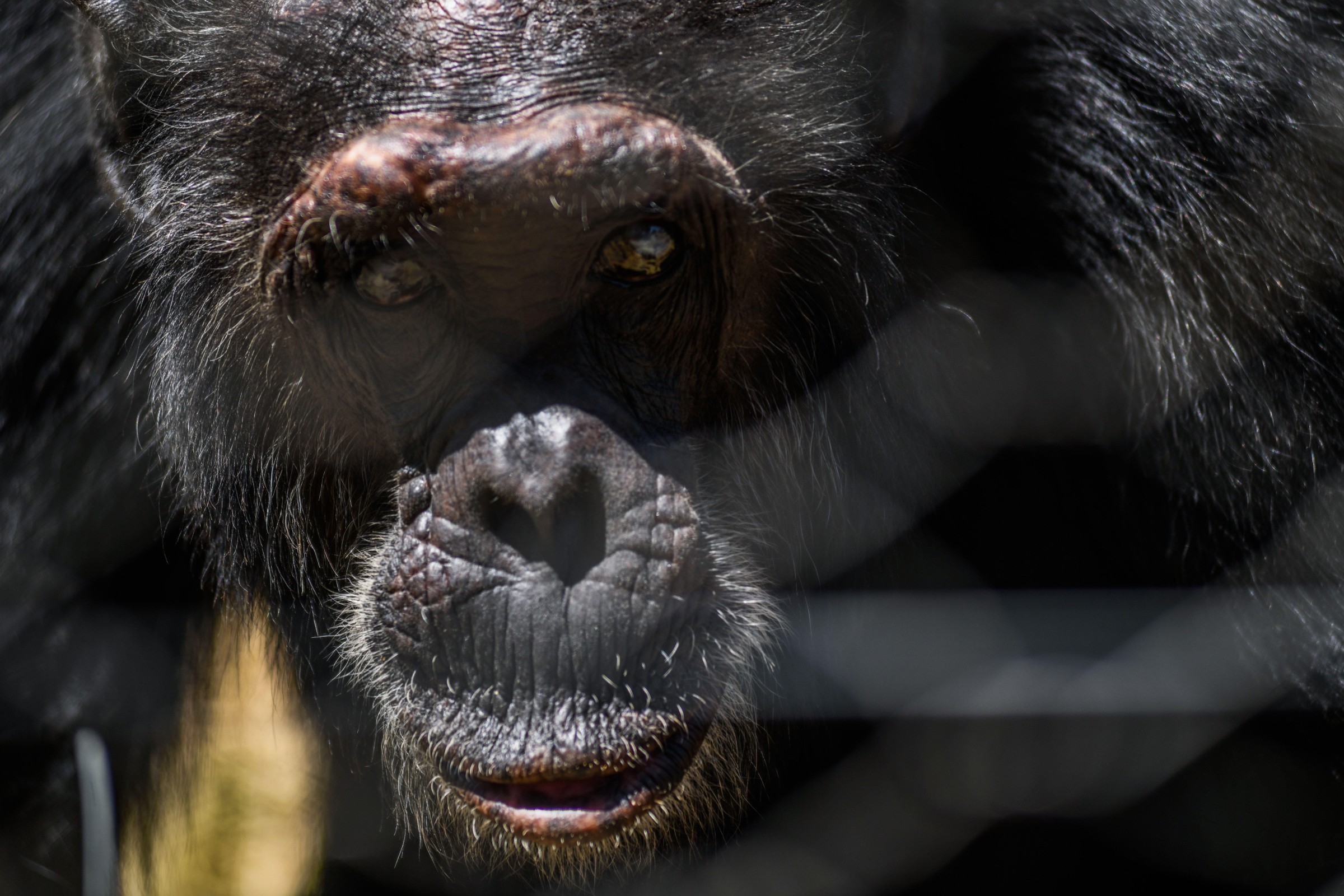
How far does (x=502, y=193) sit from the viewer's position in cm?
177

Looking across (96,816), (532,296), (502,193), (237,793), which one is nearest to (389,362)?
(532,296)

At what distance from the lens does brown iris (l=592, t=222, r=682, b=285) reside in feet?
6.16

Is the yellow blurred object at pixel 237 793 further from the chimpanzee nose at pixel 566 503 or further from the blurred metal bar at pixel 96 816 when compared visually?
the chimpanzee nose at pixel 566 503

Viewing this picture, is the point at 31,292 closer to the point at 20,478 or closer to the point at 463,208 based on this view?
the point at 20,478

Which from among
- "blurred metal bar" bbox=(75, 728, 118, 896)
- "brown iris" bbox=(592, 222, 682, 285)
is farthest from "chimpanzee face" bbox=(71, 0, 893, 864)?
"blurred metal bar" bbox=(75, 728, 118, 896)

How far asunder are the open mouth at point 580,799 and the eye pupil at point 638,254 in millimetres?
758

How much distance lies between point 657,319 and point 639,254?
12cm

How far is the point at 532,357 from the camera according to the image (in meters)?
1.93

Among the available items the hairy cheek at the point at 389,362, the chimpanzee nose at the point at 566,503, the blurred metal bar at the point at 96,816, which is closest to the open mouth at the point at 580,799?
the chimpanzee nose at the point at 566,503

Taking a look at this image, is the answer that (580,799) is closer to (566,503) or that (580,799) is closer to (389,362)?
(566,503)

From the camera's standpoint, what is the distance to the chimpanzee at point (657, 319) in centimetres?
185

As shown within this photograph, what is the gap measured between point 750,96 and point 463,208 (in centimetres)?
53

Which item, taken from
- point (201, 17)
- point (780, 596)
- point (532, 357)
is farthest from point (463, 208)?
point (780, 596)

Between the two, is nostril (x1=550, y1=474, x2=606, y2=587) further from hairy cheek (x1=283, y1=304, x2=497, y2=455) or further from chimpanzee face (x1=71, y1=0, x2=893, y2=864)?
hairy cheek (x1=283, y1=304, x2=497, y2=455)
